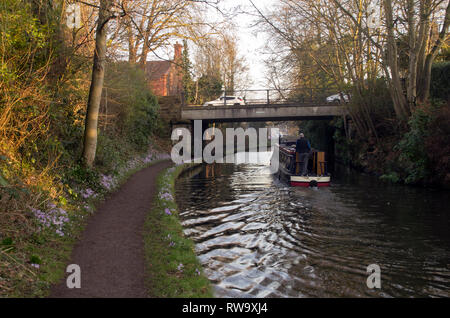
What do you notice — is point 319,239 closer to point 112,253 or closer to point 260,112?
point 112,253

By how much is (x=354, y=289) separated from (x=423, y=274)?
1601 millimetres

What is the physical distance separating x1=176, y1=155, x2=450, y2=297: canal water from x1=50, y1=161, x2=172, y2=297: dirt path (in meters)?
1.26

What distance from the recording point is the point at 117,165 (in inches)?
646

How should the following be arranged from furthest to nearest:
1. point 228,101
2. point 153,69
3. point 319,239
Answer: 1. point 153,69
2. point 228,101
3. point 319,239

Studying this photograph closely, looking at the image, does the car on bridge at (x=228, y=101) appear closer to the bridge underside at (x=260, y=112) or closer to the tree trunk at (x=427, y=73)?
the bridge underside at (x=260, y=112)

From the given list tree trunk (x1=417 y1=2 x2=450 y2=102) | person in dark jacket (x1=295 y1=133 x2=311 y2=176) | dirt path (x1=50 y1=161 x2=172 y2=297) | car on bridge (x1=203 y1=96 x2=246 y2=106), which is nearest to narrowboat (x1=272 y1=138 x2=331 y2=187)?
person in dark jacket (x1=295 y1=133 x2=311 y2=176)

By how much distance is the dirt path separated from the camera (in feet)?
17.9

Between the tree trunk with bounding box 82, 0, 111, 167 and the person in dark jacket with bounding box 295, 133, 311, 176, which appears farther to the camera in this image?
the person in dark jacket with bounding box 295, 133, 311, 176

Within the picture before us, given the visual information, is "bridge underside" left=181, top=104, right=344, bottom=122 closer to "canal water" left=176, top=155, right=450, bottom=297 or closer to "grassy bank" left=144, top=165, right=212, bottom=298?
"canal water" left=176, top=155, right=450, bottom=297

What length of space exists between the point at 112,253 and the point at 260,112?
23.7 meters

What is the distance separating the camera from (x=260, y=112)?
2967 centimetres

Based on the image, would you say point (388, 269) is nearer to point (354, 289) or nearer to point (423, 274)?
point (423, 274)

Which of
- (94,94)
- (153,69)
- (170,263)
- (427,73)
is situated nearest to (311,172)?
(427,73)

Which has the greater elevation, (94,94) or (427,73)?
(427,73)
